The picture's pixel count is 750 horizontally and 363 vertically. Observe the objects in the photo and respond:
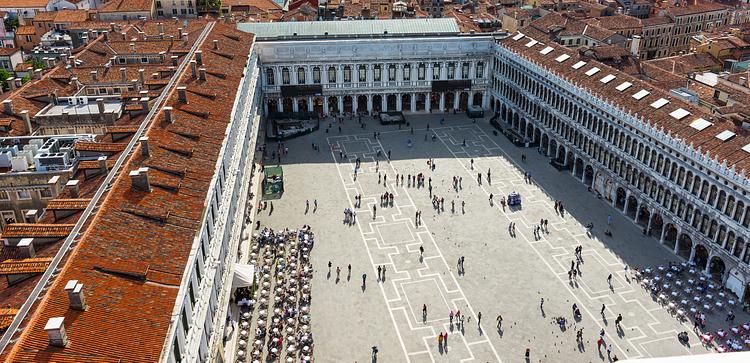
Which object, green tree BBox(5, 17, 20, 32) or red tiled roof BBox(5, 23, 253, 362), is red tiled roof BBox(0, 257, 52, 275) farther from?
green tree BBox(5, 17, 20, 32)

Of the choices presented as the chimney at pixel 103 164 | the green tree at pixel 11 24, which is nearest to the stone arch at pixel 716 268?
the chimney at pixel 103 164

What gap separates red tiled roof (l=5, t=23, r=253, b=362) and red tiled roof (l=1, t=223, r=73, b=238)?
208 cm

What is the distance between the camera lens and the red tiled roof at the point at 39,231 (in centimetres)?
3591

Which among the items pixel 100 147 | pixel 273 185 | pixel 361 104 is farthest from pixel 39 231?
pixel 361 104

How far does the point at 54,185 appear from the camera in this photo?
45719mm

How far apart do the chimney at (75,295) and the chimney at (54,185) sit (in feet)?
61.3

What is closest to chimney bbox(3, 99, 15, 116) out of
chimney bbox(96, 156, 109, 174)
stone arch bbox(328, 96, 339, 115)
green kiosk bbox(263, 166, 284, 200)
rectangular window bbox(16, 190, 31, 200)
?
rectangular window bbox(16, 190, 31, 200)

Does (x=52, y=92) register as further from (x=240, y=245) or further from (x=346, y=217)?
(x=346, y=217)

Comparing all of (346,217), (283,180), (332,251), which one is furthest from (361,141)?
(332,251)

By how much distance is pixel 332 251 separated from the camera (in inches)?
2522

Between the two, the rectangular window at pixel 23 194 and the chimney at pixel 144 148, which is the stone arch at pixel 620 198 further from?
the rectangular window at pixel 23 194

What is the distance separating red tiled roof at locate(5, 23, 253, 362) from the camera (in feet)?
92.1

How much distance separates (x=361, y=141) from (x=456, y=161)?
15.3 meters

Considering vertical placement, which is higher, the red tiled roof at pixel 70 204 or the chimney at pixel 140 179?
the chimney at pixel 140 179
